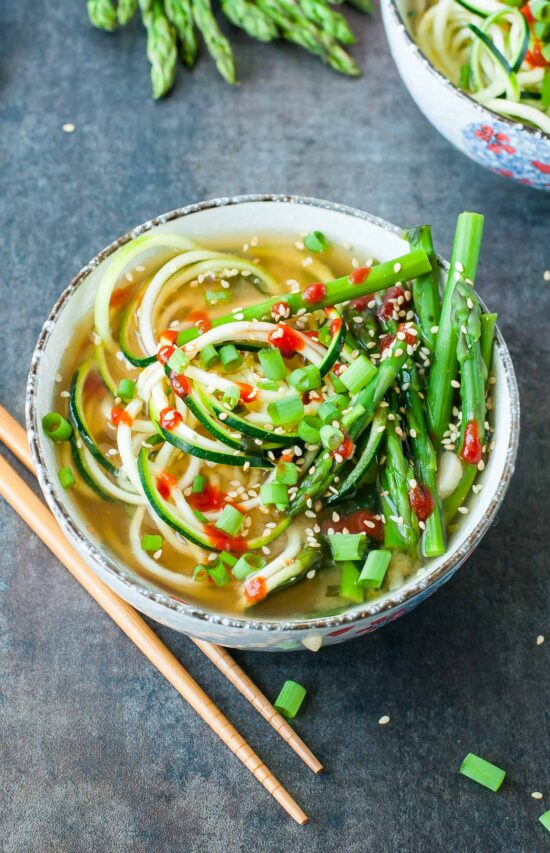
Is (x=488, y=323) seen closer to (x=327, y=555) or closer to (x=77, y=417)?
(x=327, y=555)

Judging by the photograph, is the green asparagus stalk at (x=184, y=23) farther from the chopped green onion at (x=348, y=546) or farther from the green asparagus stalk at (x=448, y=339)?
the chopped green onion at (x=348, y=546)

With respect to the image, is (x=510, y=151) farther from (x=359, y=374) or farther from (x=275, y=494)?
(x=275, y=494)

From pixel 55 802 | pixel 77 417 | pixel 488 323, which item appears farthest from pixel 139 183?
pixel 55 802

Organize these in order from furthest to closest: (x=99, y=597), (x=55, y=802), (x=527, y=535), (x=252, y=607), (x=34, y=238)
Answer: (x=34, y=238) < (x=527, y=535) < (x=99, y=597) < (x=55, y=802) < (x=252, y=607)

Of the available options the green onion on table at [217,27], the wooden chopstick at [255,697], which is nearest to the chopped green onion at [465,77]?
the green onion on table at [217,27]

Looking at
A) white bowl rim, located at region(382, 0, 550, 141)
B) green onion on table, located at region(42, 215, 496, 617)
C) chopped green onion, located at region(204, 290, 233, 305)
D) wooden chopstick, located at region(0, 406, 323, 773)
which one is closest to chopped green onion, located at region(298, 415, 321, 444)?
green onion on table, located at region(42, 215, 496, 617)

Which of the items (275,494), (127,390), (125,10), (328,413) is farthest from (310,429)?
(125,10)
